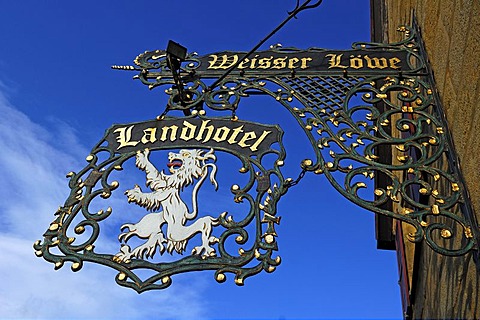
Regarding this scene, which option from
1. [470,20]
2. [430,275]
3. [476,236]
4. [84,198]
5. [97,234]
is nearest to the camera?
[476,236]

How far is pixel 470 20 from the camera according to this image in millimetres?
2750

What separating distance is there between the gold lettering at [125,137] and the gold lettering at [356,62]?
1437 millimetres

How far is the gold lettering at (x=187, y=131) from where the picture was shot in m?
3.31

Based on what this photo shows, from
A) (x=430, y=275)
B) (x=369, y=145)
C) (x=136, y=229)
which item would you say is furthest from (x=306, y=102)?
(x=430, y=275)

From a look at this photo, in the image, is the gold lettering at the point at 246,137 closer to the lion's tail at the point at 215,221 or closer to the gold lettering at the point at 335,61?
the lion's tail at the point at 215,221

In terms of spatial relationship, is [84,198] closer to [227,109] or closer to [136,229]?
[136,229]

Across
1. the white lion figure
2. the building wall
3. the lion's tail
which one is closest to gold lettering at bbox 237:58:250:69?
the white lion figure

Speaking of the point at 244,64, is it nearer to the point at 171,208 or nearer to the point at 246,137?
the point at 246,137

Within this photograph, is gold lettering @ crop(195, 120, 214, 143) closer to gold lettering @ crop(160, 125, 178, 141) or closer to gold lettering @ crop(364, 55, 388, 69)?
gold lettering @ crop(160, 125, 178, 141)

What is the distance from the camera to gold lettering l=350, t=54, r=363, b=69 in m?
3.79

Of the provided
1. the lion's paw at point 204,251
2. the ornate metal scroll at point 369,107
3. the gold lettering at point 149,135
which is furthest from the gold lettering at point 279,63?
the lion's paw at point 204,251

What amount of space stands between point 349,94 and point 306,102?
0.25m

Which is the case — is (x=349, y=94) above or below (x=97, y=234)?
above

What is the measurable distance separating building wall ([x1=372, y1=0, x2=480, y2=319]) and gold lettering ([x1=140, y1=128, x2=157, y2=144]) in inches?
62.2
